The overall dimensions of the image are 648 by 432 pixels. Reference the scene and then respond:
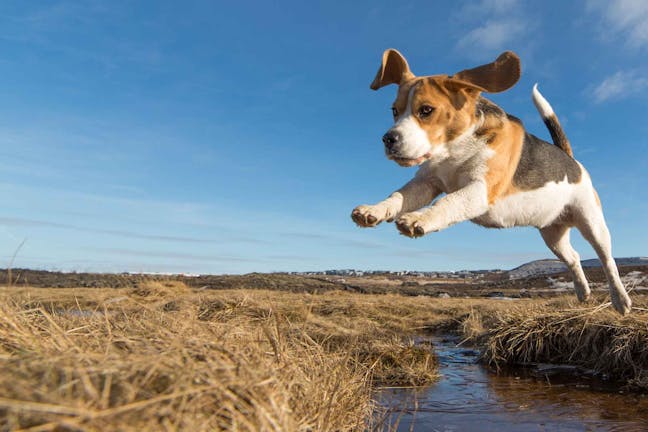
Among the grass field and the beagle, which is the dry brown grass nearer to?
the grass field

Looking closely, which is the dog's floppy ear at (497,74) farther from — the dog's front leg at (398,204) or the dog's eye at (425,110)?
the dog's front leg at (398,204)

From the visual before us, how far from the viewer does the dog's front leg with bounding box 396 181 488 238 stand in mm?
3643

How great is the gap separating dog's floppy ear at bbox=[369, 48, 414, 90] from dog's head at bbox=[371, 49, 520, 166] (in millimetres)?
227

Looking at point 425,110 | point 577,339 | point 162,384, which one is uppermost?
point 425,110

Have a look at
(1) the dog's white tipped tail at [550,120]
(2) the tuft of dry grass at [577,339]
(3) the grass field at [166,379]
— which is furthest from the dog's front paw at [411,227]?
(1) the dog's white tipped tail at [550,120]

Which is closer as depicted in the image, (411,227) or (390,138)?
(411,227)

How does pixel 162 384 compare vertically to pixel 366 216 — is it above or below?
below

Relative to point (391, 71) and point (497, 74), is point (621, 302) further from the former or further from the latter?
point (391, 71)

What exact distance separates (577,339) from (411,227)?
5.19 metres

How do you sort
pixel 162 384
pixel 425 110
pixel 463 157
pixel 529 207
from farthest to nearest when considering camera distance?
1. pixel 529 207
2. pixel 463 157
3. pixel 425 110
4. pixel 162 384

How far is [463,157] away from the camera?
464 cm

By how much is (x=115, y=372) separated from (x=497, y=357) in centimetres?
694

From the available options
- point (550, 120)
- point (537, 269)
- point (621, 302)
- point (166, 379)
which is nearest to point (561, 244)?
point (621, 302)

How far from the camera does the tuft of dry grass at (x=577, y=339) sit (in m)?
6.51
